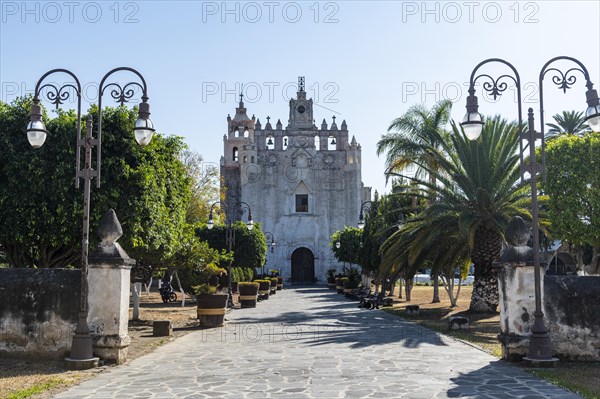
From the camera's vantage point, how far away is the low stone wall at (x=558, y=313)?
9859 millimetres

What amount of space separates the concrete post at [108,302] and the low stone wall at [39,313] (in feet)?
1.17

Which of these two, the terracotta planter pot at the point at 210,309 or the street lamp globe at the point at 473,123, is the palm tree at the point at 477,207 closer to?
the terracotta planter pot at the point at 210,309

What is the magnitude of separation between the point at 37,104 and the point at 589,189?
62.2 feet

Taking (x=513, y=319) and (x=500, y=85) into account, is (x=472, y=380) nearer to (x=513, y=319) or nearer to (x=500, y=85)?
(x=513, y=319)

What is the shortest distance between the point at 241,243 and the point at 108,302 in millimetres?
26441

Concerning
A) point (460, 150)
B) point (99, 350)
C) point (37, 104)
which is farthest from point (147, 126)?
point (460, 150)

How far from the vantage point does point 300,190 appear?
2226 inches

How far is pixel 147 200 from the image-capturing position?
1512 centimetres

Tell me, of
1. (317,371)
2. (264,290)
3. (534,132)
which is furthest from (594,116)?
(264,290)

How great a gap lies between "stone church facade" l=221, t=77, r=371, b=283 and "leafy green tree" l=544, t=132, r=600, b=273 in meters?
33.8

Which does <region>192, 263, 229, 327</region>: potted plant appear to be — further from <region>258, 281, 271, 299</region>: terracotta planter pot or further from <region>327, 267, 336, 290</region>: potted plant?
<region>327, 267, 336, 290</region>: potted plant

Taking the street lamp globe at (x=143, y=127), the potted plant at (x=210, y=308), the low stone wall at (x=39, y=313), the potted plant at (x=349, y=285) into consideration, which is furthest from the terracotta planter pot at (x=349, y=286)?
the street lamp globe at (x=143, y=127)

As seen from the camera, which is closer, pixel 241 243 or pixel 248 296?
pixel 248 296

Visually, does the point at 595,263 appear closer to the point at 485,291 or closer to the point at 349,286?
the point at 485,291
